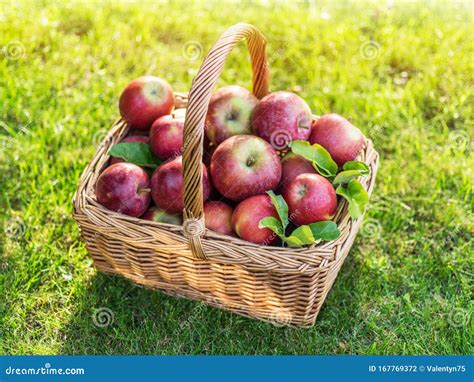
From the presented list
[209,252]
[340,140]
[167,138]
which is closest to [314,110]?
[340,140]

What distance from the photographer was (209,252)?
229 centimetres

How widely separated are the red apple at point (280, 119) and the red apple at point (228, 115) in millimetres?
64

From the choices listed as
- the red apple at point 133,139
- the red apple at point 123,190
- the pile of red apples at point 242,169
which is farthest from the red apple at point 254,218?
the red apple at point 133,139

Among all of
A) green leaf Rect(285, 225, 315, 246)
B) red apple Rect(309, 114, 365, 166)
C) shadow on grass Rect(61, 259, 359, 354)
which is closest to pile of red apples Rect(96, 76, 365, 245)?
red apple Rect(309, 114, 365, 166)

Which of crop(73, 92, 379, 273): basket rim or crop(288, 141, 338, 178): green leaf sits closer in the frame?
crop(73, 92, 379, 273): basket rim

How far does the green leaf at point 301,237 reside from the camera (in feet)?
7.41

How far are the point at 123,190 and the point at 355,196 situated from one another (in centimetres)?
86

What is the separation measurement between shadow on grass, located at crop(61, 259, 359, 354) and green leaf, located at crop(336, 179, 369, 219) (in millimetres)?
505

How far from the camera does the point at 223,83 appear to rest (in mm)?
3896

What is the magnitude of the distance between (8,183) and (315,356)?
172 centimetres

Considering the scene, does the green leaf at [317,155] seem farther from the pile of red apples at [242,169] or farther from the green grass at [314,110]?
the green grass at [314,110]

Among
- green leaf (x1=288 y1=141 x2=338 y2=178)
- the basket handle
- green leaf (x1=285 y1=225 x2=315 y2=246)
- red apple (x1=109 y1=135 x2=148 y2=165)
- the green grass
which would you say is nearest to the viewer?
the basket handle

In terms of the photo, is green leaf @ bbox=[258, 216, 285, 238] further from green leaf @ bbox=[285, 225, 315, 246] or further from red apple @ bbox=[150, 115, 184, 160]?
red apple @ bbox=[150, 115, 184, 160]

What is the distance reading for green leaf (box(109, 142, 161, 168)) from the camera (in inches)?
105
